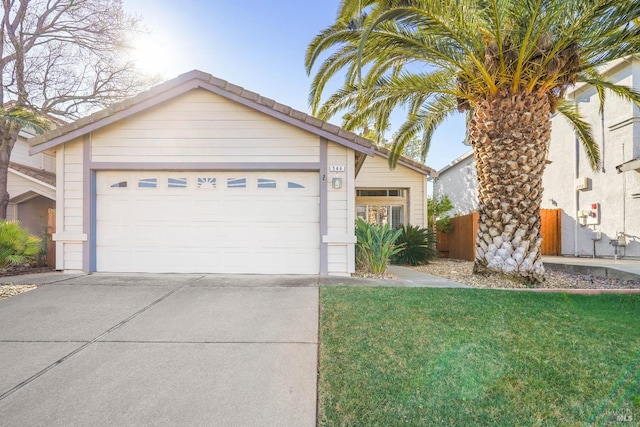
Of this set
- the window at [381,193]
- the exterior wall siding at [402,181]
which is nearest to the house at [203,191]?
the exterior wall siding at [402,181]

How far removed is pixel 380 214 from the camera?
541 inches

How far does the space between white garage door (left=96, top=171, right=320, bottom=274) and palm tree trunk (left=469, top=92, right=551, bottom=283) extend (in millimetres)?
3770

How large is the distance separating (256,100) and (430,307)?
5.12 metres

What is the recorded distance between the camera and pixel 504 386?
2.66 m

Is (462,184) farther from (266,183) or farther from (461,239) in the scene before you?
(266,183)

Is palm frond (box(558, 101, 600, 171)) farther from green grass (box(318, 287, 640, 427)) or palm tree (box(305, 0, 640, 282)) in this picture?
green grass (box(318, 287, 640, 427))

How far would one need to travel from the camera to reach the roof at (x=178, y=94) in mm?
6848

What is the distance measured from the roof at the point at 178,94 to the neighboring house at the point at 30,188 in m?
5.30

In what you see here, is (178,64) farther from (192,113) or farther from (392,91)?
(392,91)

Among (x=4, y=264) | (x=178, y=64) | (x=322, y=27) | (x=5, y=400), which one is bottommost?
(x=5, y=400)

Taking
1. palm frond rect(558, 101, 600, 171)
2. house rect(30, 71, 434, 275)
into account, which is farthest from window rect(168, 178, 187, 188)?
palm frond rect(558, 101, 600, 171)

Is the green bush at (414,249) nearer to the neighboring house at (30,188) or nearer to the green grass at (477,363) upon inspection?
the green grass at (477,363)

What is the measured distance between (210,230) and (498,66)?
6.72 m

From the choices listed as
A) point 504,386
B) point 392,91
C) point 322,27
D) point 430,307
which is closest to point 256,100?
point 322,27
